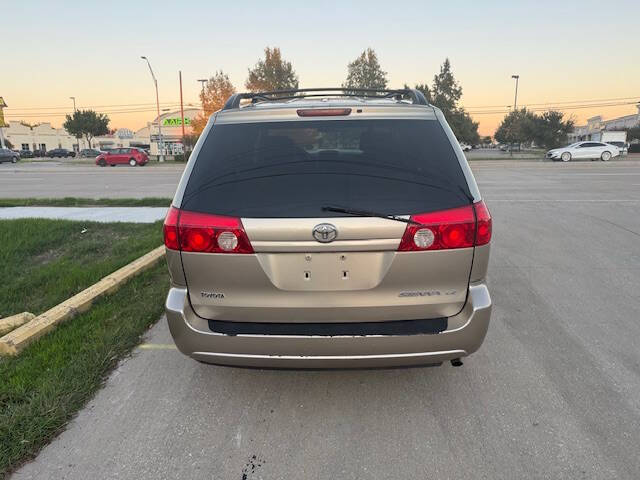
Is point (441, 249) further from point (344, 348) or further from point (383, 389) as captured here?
point (383, 389)

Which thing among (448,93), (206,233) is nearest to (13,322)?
(206,233)

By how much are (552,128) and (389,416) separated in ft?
163

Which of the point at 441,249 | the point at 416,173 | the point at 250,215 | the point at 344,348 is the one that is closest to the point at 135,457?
the point at 344,348

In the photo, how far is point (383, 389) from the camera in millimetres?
2934

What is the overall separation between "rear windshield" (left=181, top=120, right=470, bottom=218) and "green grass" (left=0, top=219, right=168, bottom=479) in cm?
159

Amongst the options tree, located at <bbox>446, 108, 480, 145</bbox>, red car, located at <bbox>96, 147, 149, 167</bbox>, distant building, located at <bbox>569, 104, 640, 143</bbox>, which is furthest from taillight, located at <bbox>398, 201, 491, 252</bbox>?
distant building, located at <bbox>569, 104, 640, 143</bbox>

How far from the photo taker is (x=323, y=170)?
2.36 metres

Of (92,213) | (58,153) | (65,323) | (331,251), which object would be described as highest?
(58,153)

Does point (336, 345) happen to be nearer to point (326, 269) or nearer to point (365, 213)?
point (326, 269)

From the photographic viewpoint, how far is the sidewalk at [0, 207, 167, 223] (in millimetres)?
8648

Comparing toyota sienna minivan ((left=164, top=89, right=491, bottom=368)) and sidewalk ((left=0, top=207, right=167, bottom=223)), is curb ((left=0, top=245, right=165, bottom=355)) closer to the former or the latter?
toyota sienna minivan ((left=164, top=89, right=491, bottom=368))

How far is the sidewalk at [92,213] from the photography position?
28.4 ft

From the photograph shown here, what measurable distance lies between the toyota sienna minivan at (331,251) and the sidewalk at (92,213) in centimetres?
654

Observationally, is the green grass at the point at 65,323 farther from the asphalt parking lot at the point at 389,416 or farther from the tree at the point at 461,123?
the tree at the point at 461,123
